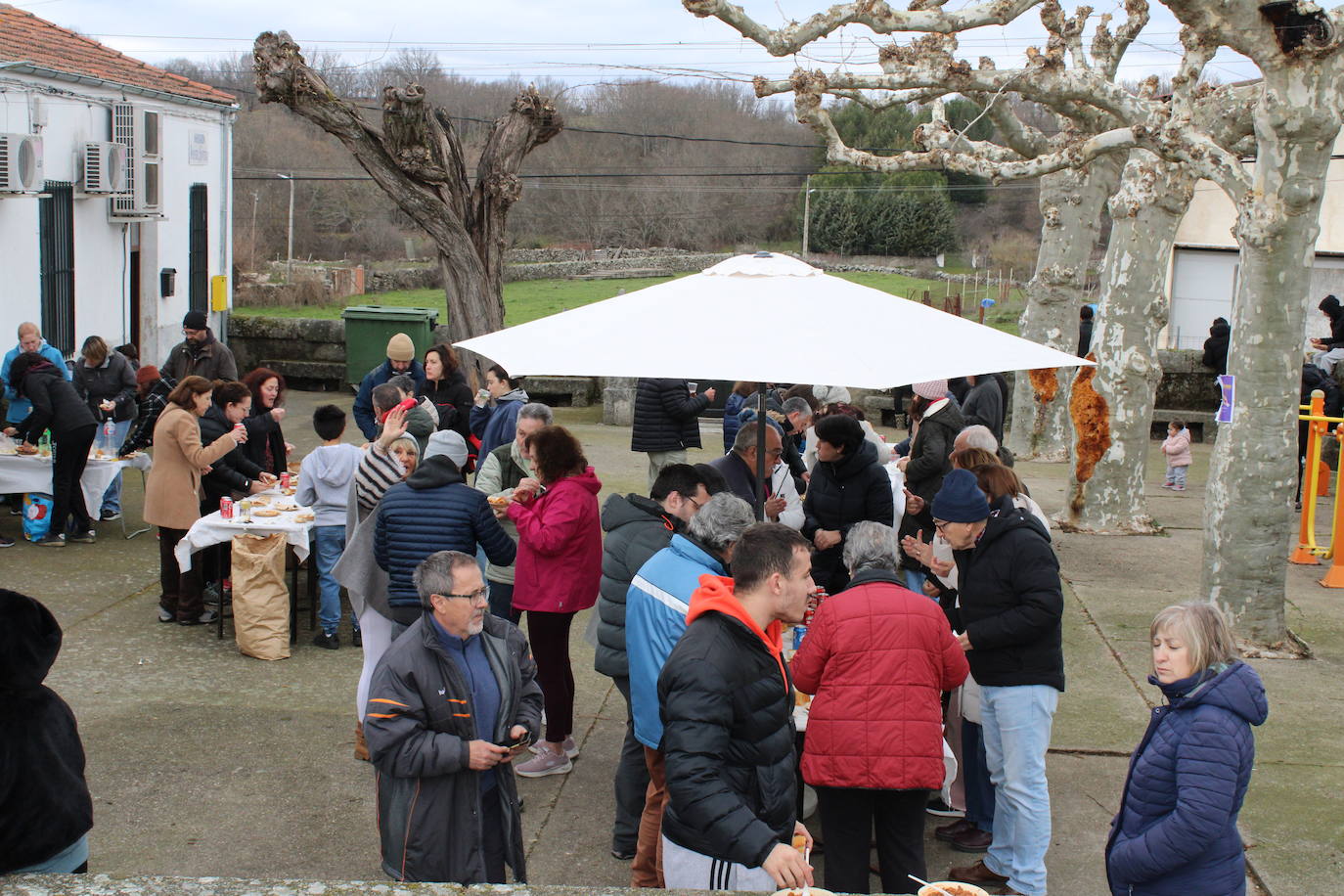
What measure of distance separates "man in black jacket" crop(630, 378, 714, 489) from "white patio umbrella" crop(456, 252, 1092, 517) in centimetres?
424

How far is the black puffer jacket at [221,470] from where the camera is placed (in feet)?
26.7

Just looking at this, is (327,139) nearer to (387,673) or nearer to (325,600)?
(325,600)

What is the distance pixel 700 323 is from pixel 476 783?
6.37 ft

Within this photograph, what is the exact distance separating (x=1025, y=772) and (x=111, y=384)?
9139mm

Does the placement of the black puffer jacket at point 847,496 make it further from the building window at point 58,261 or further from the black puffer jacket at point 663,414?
the building window at point 58,261

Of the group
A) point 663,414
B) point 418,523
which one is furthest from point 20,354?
point 418,523

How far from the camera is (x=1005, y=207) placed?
60.3m

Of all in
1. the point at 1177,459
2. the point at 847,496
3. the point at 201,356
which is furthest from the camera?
the point at 1177,459

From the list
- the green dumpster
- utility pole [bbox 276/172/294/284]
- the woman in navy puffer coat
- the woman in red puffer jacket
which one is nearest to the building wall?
the green dumpster

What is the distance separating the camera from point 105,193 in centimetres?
1560

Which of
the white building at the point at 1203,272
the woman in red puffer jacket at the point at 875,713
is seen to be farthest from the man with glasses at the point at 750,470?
the white building at the point at 1203,272

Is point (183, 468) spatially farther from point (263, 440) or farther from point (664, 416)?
point (664, 416)

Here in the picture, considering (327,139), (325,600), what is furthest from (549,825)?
(327,139)

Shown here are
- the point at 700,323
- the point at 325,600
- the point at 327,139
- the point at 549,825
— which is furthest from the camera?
the point at 327,139
